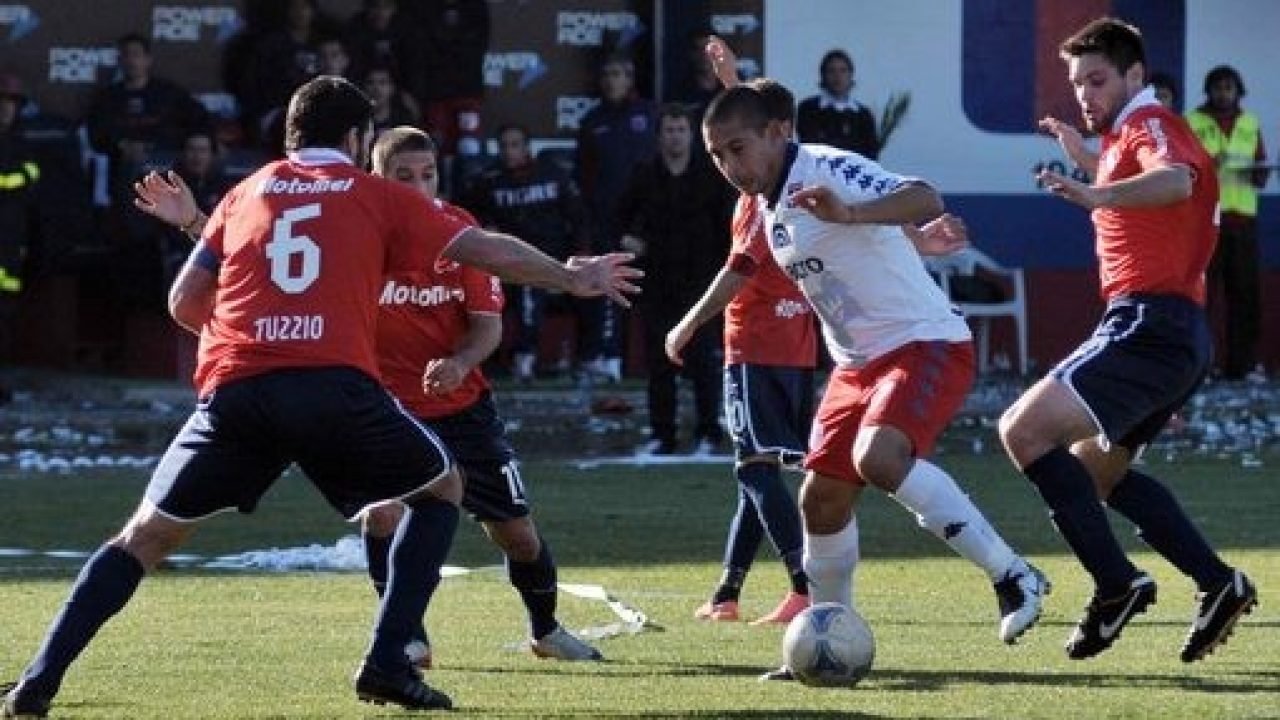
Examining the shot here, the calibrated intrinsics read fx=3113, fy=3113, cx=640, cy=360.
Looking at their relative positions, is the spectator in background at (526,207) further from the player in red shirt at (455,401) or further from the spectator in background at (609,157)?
the player in red shirt at (455,401)

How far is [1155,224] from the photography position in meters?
10.7

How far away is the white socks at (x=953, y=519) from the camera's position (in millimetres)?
10266

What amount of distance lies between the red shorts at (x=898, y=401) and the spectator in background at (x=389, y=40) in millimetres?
14696

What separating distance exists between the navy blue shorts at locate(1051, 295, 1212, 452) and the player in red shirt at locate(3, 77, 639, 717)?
2084 millimetres

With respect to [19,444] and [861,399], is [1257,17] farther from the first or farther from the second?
[861,399]

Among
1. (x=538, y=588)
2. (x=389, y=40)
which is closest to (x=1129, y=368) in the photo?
(x=538, y=588)

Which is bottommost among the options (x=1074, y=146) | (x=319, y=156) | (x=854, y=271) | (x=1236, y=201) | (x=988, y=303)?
(x=988, y=303)

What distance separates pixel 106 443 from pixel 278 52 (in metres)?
4.47

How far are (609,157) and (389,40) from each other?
78.5 inches

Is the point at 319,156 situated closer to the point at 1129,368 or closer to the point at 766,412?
the point at 1129,368

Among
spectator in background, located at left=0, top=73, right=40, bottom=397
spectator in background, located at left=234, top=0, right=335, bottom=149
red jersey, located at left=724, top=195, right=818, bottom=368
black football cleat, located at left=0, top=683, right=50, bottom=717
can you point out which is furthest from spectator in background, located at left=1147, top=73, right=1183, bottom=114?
black football cleat, located at left=0, top=683, right=50, bottom=717

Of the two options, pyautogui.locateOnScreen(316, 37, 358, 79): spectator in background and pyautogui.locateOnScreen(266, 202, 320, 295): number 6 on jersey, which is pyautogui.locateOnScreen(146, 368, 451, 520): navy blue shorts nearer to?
pyautogui.locateOnScreen(266, 202, 320, 295): number 6 on jersey

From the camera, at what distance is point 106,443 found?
69.7 ft

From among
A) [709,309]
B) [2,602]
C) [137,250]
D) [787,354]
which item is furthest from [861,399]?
[137,250]
